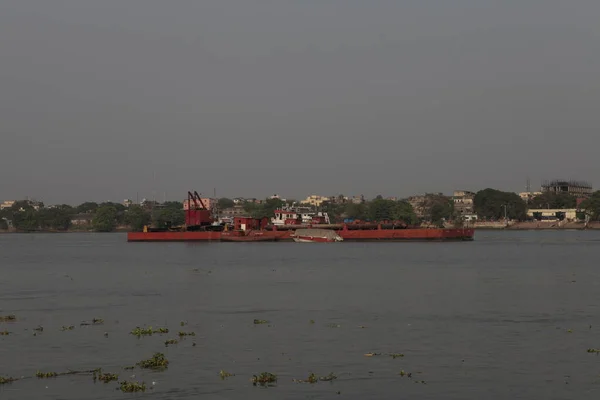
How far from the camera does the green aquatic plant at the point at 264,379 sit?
21875 millimetres

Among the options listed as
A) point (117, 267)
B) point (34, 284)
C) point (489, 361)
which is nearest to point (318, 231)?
point (117, 267)

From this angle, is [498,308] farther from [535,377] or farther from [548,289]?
[535,377]

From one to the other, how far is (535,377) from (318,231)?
113 metres

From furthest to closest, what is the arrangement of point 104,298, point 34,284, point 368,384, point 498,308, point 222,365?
point 34,284 → point 104,298 → point 498,308 → point 222,365 → point 368,384

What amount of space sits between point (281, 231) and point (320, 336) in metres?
108

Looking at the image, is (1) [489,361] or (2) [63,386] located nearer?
(2) [63,386]

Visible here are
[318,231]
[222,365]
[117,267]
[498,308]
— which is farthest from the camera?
[318,231]

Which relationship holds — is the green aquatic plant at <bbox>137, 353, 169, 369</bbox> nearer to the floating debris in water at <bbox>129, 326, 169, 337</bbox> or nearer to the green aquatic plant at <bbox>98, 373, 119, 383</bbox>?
the green aquatic plant at <bbox>98, 373, 119, 383</bbox>

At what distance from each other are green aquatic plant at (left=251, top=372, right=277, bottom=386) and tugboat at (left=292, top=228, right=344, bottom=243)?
4404 inches

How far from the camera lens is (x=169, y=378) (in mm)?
22328

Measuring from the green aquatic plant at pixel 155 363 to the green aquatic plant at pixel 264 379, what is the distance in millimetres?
3051

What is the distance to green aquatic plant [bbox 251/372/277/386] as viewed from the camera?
71.8ft

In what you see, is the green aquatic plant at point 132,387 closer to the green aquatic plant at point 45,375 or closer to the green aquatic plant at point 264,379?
the green aquatic plant at point 45,375

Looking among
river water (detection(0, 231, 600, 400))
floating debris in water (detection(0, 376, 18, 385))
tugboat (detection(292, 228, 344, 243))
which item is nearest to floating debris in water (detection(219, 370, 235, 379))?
river water (detection(0, 231, 600, 400))
